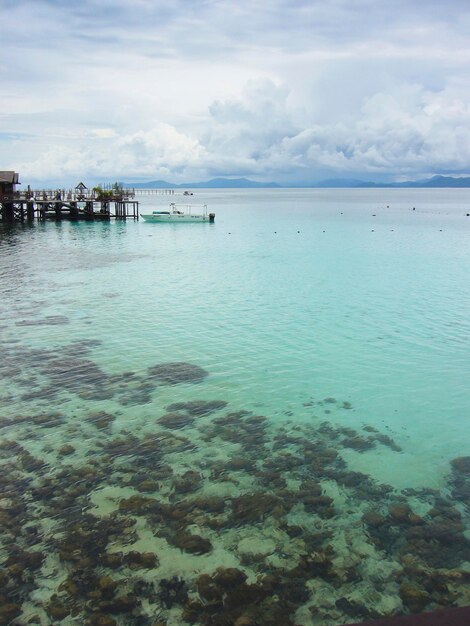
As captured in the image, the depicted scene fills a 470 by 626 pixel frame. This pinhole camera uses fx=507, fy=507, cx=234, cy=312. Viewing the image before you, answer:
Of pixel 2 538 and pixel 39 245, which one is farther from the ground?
pixel 39 245

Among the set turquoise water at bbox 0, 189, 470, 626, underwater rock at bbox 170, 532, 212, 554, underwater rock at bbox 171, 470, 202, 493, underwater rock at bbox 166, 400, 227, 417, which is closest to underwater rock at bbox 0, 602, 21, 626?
turquoise water at bbox 0, 189, 470, 626

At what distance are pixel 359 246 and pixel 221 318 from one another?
3484 cm

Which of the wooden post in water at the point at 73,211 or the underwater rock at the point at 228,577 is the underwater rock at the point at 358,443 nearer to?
the underwater rock at the point at 228,577

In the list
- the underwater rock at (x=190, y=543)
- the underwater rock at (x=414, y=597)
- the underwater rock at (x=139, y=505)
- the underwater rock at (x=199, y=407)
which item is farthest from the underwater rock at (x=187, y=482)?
the underwater rock at (x=414, y=597)

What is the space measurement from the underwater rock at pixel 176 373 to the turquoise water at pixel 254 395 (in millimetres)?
369

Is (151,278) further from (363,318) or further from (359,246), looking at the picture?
(359,246)

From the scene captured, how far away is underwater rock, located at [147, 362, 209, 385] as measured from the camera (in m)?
15.9

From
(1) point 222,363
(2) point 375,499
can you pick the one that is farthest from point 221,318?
(2) point 375,499

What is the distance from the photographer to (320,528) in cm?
899

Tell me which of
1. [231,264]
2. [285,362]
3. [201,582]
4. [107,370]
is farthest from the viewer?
[231,264]

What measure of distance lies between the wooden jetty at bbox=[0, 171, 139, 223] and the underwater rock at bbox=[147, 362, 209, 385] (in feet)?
218

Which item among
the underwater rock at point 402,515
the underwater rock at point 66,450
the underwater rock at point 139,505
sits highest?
the underwater rock at point 66,450

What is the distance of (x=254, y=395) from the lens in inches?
590

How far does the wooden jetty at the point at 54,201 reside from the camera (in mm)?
74812
